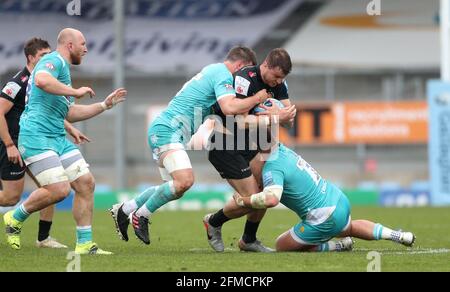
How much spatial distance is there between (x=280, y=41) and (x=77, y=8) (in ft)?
65.4

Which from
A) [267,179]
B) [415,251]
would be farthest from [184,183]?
[415,251]

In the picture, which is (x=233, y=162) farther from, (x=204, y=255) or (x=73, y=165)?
(x=73, y=165)

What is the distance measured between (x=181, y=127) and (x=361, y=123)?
774 inches

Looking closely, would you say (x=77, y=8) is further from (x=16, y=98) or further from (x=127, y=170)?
(x=127, y=170)

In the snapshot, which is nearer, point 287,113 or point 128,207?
point 287,113

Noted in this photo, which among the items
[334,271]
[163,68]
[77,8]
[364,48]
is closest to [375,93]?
[364,48]

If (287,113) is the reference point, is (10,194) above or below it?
below

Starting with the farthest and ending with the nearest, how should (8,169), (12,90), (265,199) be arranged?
(8,169)
(12,90)
(265,199)

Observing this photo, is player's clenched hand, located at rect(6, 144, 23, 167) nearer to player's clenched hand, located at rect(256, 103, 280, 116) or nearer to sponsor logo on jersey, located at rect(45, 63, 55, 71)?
sponsor logo on jersey, located at rect(45, 63, 55, 71)

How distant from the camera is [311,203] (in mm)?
10273

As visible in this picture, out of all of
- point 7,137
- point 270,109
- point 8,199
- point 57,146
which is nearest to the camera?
point 57,146

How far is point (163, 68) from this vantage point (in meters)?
33.7

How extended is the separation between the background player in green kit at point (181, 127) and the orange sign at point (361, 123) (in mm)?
18746

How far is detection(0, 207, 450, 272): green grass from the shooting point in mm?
8844
